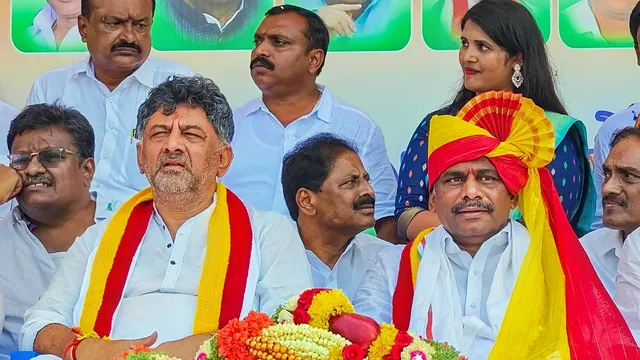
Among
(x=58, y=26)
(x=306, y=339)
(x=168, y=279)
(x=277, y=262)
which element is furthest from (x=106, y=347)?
(x=58, y=26)

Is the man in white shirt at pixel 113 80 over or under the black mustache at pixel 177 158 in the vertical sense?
over

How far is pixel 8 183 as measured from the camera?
4.54m

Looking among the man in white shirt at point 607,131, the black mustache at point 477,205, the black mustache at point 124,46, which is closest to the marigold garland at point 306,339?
the black mustache at point 477,205

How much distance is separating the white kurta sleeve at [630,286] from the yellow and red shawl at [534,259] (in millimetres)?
187

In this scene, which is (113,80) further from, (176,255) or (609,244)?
(609,244)

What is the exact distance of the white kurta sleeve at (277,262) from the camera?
13.3 ft

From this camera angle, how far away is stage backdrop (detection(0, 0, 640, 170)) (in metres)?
5.55

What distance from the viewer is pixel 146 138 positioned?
14.1 ft

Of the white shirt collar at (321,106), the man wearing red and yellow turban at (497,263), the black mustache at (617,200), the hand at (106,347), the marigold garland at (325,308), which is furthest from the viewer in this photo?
the white shirt collar at (321,106)

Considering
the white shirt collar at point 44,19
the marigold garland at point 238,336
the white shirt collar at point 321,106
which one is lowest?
the marigold garland at point 238,336

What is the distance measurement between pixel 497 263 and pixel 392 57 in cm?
179

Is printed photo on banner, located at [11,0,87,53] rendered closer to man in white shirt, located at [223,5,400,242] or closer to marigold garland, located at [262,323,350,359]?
man in white shirt, located at [223,5,400,242]

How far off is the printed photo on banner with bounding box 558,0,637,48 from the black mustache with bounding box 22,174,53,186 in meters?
2.44

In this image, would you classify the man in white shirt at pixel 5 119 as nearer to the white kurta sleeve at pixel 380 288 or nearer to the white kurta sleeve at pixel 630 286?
the white kurta sleeve at pixel 380 288
